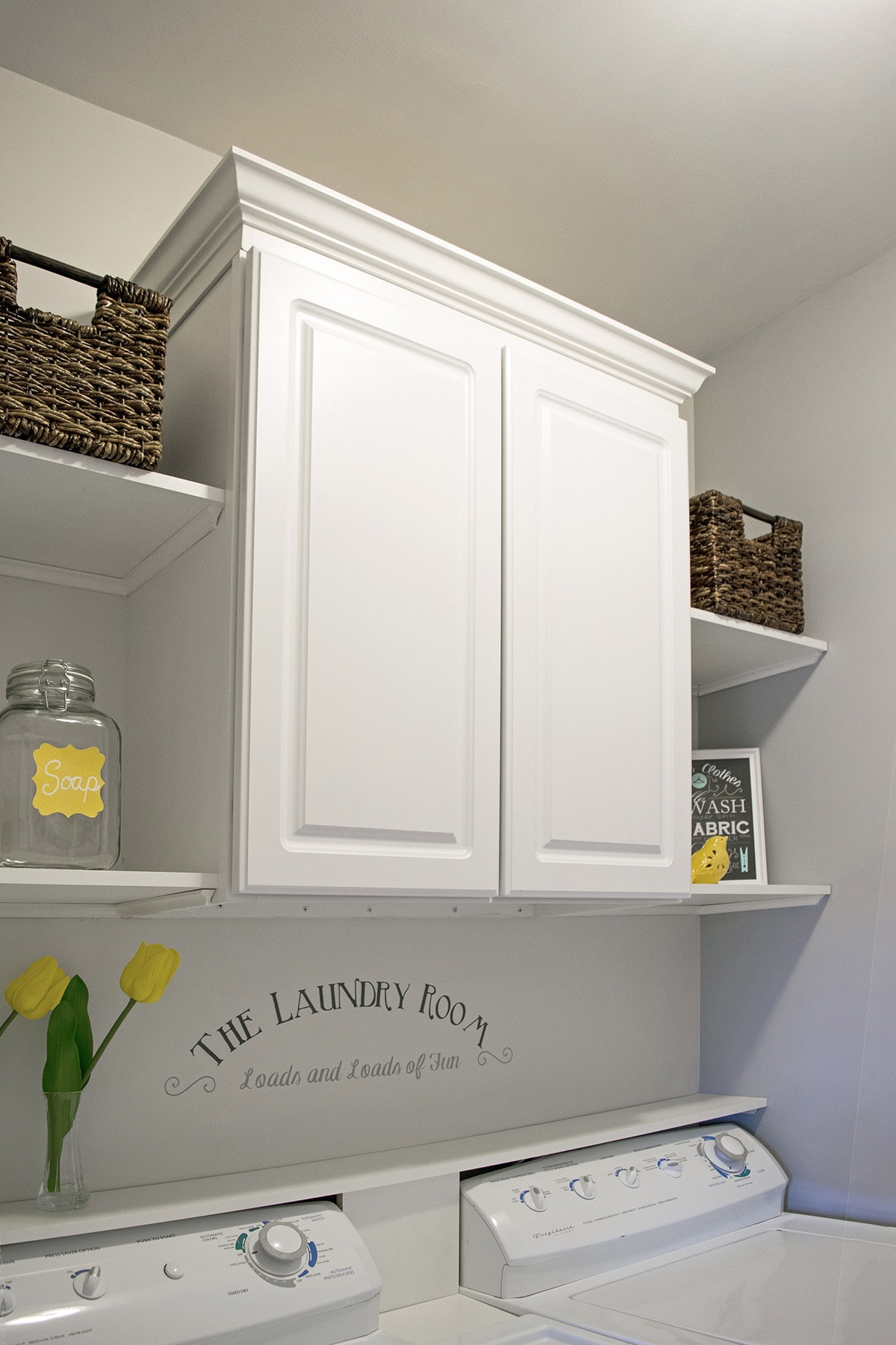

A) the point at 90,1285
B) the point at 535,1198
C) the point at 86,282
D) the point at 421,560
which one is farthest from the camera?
the point at 535,1198

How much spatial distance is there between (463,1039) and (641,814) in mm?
539

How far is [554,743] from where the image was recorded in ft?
5.05

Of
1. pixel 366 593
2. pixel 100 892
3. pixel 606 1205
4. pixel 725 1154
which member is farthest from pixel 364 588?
pixel 725 1154

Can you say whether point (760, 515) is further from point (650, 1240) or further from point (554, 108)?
point (650, 1240)

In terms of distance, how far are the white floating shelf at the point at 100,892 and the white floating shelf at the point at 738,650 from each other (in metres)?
1.00

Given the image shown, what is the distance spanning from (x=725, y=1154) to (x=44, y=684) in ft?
4.86

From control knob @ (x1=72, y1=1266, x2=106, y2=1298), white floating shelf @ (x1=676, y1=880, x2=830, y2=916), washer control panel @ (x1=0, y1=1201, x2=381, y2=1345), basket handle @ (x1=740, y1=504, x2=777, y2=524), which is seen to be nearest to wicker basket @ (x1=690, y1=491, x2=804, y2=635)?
basket handle @ (x1=740, y1=504, x2=777, y2=524)

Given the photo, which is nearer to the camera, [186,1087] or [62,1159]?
[62,1159]

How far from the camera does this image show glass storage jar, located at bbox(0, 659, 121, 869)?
1.18 m

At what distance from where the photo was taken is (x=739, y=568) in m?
1.98

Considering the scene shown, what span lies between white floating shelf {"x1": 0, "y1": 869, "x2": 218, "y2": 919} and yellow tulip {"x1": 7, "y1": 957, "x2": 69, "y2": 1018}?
9 centimetres

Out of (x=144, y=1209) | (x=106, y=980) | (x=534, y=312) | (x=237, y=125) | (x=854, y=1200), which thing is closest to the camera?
(x=854, y=1200)

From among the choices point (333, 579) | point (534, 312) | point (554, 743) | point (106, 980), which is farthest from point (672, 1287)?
point (534, 312)

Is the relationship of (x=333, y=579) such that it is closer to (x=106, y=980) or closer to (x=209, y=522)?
(x=209, y=522)
